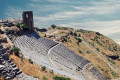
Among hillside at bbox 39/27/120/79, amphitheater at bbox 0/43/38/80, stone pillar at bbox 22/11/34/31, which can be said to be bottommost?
hillside at bbox 39/27/120/79

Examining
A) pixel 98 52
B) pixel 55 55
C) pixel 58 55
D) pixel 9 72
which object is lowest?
pixel 98 52

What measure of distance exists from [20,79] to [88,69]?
122 ft

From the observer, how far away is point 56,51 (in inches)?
2196

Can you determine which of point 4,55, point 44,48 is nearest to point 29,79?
point 4,55

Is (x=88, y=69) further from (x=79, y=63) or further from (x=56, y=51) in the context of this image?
(x=56, y=51)

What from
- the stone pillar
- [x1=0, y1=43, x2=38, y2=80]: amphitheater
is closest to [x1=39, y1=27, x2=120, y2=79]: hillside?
the stone pillar

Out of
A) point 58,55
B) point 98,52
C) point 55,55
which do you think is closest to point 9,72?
point 55,55

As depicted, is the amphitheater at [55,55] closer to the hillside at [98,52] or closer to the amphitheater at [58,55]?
the amphitheater at [58,55]

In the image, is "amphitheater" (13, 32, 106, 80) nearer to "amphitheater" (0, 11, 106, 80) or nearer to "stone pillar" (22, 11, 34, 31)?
"amphitheater" (0, 11, 106, 80)

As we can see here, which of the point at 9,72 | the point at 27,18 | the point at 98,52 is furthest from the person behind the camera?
the point at 98,52

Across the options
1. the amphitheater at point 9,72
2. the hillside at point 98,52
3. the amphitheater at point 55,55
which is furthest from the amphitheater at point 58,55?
the amphitheater at point 9,72

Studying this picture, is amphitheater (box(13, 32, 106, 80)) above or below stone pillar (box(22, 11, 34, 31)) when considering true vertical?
below

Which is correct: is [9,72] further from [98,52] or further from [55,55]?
[98,52]

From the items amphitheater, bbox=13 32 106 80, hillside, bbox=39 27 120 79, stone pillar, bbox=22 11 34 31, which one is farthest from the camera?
hillside, bbox=39 27 120 79
